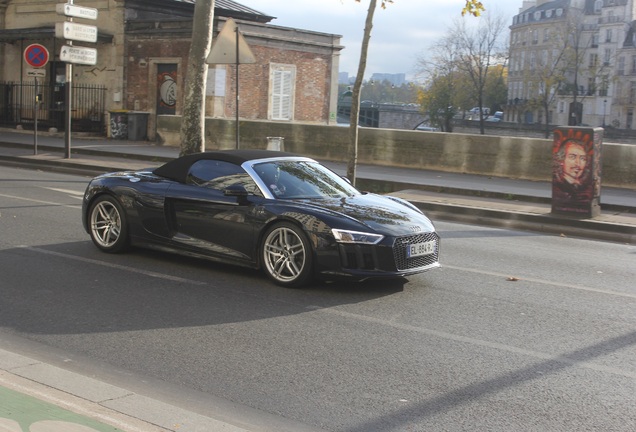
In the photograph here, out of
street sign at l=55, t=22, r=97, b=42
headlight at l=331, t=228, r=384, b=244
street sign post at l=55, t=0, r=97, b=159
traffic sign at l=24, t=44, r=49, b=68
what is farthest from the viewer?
traffic sign at l=24, t=44, r=49, b=68

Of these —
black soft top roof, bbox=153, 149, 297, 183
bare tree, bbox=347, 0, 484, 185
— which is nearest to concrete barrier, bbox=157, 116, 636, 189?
bare tree, bbox=347, 0, 484, 185

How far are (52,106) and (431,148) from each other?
783 inches

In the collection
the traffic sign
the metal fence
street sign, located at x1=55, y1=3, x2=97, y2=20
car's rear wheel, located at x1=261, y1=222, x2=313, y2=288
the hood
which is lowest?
car's rear wheel, located at x1=261, y1=222, x2=313, y2=288

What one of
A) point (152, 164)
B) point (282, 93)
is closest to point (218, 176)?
point (152, 164)

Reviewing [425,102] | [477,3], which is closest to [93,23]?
[477,3]

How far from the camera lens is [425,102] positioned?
10650 cm

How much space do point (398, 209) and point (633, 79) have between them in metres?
118

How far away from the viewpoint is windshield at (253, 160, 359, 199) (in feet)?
27.6

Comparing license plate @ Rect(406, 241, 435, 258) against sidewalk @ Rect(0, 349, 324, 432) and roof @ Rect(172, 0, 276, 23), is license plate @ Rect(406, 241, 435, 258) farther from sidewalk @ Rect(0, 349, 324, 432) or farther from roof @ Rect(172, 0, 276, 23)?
roof @ Rect(172, 0, 276, 23)

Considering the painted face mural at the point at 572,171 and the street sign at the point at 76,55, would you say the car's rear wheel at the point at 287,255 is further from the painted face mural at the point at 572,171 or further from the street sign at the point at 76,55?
the street sign at the point at 76,55

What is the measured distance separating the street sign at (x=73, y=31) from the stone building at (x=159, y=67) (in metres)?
8.85

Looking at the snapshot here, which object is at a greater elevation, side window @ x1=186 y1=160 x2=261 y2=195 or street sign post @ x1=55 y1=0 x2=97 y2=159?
street sign post @ x1=55 y1=0 x2=97 y2=159

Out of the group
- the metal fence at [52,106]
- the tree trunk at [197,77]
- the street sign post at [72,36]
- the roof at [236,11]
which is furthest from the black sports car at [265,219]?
the roof at [236,11]

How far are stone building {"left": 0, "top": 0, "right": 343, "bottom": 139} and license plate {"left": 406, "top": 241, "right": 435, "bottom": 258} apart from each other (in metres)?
23.5
